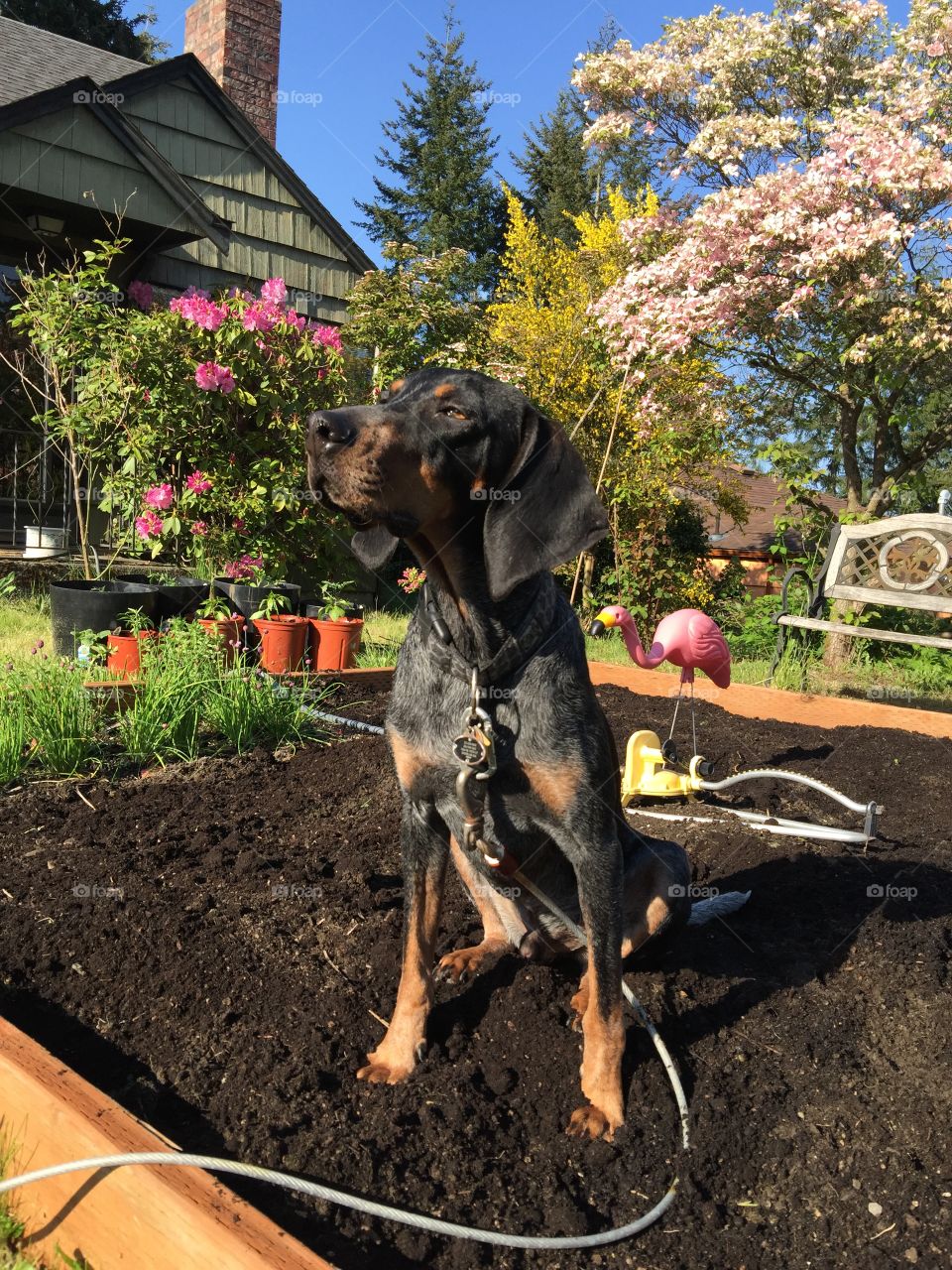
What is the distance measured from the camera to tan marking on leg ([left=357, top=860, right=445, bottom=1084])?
2.17 meters

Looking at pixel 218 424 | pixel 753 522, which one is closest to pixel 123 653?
pixel 218 424

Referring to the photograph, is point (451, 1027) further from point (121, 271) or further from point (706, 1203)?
point (121, 271)

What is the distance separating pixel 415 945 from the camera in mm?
2268

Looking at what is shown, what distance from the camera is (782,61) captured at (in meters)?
9.37

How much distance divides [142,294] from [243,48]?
6005 mm

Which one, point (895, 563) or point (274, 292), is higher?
point (274, 292)

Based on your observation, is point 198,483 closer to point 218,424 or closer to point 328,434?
point 218,424

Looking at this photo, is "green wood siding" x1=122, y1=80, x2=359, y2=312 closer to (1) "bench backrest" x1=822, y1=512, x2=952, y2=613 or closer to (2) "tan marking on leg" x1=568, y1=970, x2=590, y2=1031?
(1) "bench backrest" x1=822, y1=512, x2=952, y2=613

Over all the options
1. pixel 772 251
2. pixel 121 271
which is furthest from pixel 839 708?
pixel 121 271

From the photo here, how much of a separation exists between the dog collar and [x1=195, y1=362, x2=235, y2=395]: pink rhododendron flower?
4.90 metres

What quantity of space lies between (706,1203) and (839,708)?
4904mm

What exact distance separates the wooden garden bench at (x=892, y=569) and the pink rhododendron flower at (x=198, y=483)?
4694mm

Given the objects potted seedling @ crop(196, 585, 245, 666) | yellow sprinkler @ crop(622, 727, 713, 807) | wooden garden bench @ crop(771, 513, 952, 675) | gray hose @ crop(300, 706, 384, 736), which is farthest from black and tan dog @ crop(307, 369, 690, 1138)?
wooden garden bench @ crop(771, 513, 952, 675)

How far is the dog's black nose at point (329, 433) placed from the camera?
192 cm
